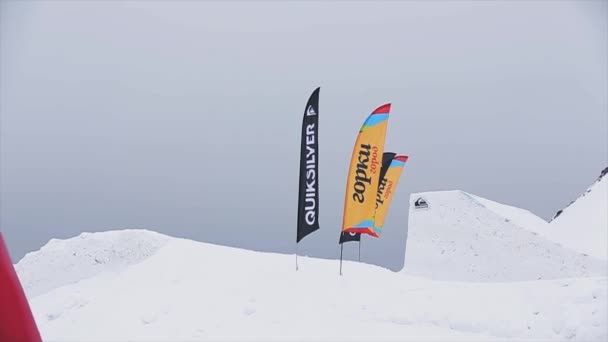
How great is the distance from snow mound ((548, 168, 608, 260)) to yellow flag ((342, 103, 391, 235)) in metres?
13.3

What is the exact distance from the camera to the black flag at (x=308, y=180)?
14.1m

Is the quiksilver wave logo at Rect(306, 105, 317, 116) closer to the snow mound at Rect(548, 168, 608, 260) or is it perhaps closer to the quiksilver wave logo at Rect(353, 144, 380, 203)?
the quiksilver wave logo at Rect(353, 144, 380, 203)

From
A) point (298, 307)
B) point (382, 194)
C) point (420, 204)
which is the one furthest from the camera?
point (420, 204)

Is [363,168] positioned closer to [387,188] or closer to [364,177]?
[364,177]

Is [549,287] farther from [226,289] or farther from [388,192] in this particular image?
[388,192]

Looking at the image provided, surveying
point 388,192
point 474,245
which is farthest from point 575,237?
point 388,192

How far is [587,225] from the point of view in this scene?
28.9 m

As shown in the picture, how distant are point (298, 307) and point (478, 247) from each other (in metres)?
14.0

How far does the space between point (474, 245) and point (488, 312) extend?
1272 cm

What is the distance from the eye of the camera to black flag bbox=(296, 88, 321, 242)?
14102 millimetres

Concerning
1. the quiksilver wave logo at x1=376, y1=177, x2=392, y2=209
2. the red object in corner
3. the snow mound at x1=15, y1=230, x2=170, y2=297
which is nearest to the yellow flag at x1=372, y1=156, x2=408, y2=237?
the quiksilver wave logo at x1=376, y1=177, x2=392, y2=209

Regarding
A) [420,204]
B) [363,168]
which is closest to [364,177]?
[363,168]

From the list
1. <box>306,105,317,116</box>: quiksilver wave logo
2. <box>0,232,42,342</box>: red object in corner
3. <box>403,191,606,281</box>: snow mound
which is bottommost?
<box>403,191,606,281</box>: snow mound

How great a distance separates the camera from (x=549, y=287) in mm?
12148
